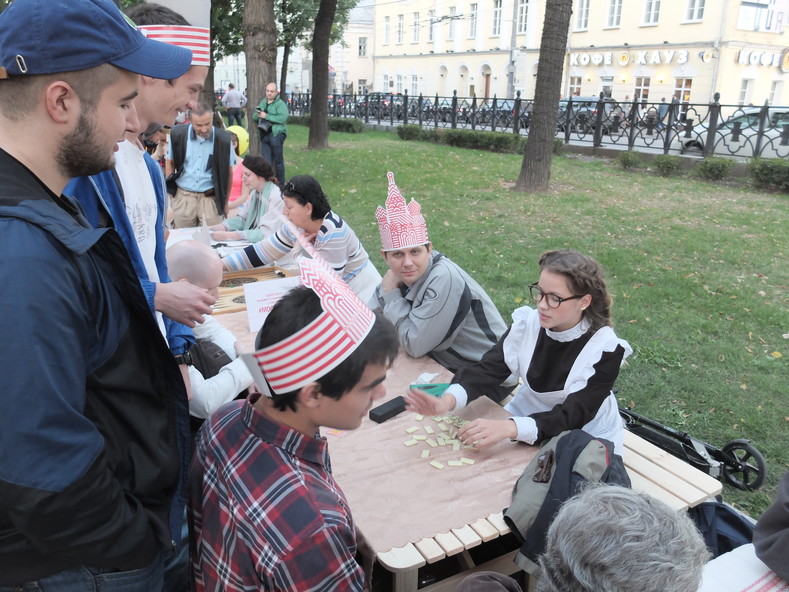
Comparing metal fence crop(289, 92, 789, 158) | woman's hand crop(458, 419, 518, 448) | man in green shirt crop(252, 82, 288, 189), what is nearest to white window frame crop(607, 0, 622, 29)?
metal fence crop(289, 92, 789, 158)

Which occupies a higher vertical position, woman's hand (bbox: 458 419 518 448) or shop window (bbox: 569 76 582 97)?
shop window (bbox: 569 76 582 97)

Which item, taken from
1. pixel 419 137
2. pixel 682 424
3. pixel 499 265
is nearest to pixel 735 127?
pixel 419 137

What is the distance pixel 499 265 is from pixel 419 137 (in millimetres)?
14571

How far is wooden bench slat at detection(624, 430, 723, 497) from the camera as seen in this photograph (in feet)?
7.60

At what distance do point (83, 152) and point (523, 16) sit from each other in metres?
41.8

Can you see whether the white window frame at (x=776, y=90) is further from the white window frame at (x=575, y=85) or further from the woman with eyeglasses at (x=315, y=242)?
the woman with eyeglasses at (x=315, y=242)

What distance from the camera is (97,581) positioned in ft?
4.07

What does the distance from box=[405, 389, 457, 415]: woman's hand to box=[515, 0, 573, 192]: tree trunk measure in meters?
8.39

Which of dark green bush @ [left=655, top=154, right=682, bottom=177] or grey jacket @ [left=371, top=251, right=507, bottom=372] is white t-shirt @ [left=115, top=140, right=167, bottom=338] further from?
dark green bush @ [left=655, top=154, right=682, bottom=177]

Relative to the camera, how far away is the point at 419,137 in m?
20.5

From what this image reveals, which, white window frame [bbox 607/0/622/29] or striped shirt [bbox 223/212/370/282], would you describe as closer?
striped shirt [bbox 223/212/370/282]

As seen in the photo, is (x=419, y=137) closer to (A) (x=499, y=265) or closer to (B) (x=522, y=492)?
(A) (x=499, y=265)

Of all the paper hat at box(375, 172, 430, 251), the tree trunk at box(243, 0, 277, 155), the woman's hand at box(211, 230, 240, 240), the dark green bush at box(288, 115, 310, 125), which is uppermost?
the tree trunk at box(243, 0, 277, 155)

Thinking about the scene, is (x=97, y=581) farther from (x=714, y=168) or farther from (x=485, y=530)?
(x=714, y=168)
